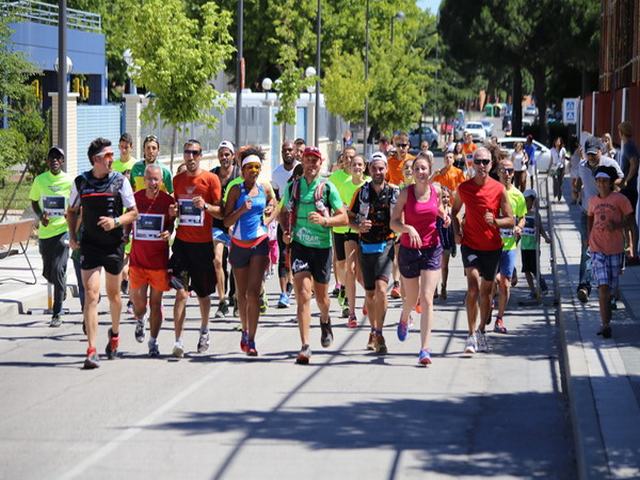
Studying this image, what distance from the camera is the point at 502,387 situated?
37.7ft

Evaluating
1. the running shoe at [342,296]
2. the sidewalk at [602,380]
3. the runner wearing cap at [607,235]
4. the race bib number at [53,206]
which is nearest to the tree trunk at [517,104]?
the sidewalk at [602,380]

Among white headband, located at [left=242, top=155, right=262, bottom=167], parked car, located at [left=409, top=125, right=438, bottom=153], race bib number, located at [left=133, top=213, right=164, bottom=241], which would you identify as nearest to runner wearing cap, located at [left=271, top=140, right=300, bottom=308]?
white headband, located at [left=242, top=155, right=262, bottom=167]

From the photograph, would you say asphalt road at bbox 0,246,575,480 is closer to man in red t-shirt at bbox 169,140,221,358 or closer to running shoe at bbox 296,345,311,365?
running shoe at bbox 296,345,311,365

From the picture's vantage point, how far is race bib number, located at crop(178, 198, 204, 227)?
41.3ft

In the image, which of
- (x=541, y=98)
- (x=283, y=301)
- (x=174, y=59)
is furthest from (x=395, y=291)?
(x=541, y=98)

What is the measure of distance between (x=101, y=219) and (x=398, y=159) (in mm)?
9102

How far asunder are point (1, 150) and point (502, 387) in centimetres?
1325

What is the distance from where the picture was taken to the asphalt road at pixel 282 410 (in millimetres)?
8586

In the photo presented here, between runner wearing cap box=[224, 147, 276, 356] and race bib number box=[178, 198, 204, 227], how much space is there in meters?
0.24

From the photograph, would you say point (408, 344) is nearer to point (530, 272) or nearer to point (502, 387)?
point (502, 387)

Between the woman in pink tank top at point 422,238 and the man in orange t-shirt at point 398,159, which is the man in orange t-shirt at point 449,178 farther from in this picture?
the woman in pink tank top at point 422,238

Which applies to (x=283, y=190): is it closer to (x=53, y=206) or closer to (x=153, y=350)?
(x=53, y=206)

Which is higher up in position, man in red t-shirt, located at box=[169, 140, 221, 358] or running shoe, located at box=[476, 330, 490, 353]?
man in red t-shirt, located at box=[169, 140, 221, 358]

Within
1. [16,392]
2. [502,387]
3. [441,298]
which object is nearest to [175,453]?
[16,392]
